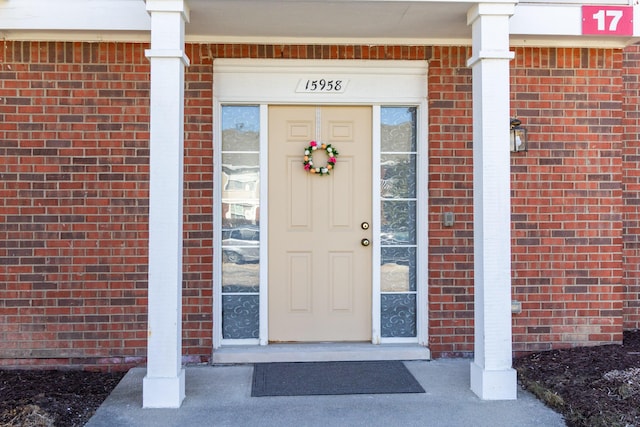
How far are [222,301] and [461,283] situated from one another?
222 centimetres

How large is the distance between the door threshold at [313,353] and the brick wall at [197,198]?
0.17 metres

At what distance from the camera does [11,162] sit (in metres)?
5.12

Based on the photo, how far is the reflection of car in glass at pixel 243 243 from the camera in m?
5.45

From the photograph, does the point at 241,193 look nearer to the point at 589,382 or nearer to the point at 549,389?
the point at 549,389

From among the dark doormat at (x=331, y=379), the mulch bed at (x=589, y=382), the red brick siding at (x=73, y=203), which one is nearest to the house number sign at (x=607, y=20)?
the mulch bed at (x=589, y=382)

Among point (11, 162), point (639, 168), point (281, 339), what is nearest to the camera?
point (11, 162)

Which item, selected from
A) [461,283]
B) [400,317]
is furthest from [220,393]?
[461,283]

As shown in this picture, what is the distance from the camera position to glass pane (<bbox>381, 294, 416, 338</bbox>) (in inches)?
217

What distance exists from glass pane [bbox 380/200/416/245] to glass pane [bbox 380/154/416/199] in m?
0.09

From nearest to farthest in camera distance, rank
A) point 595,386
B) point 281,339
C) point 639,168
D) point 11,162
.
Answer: point 595,386 < point 11,162 < point 281,339 < point 639,168

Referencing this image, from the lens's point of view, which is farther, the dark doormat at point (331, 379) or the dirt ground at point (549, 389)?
the dark doormat at point (331, 379)

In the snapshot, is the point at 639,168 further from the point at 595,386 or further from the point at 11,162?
the point at 11,162

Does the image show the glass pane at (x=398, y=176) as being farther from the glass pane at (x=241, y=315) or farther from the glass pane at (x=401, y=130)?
the glass pane at (x=241, y=315)

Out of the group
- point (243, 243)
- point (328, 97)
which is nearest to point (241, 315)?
point (243, 243)
